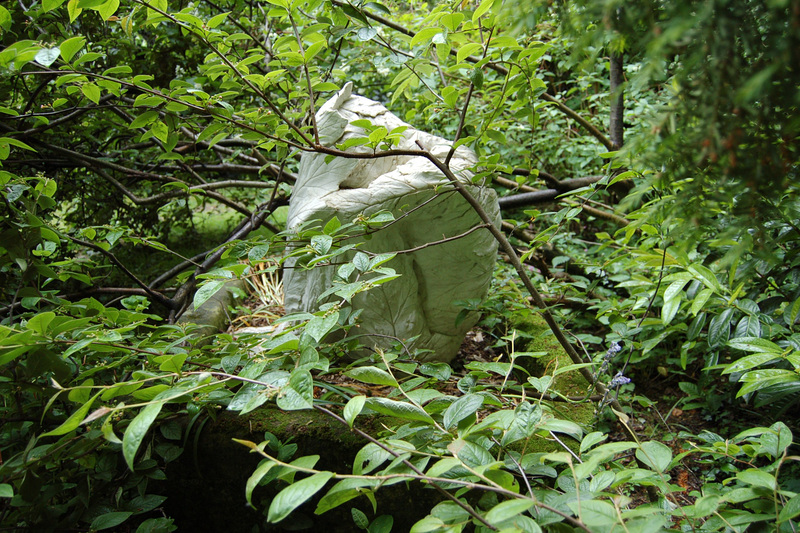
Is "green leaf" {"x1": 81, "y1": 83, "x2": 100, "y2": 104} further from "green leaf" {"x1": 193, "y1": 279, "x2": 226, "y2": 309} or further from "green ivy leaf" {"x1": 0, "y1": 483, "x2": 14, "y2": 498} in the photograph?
"green ivy leaf" {"x1": 0, "y1": 483, "x2": 14, "y2": 498}

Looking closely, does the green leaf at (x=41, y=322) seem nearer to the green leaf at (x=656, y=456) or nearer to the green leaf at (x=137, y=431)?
the green leaf at (x=137, y=431)

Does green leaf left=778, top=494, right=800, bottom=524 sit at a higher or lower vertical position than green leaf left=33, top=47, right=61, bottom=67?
lower

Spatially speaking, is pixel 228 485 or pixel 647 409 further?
pixel 647 409

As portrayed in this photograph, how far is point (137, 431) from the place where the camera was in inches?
32.9

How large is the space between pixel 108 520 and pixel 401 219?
123 centimetres

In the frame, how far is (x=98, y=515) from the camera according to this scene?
1.26 metres

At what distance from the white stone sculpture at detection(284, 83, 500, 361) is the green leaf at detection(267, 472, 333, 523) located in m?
1.09

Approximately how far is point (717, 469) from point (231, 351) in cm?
198

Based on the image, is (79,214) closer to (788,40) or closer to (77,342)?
(77,342)

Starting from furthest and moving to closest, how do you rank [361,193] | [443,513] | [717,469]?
1. [717,469]
2. [361,193]
3. [443,513]

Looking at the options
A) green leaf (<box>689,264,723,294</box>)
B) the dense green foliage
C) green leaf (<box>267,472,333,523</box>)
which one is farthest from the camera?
green leaf (<box>689,264,723,294</box>)

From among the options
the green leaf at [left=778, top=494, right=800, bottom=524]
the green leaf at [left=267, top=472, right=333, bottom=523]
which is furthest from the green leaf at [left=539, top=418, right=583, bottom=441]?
the green leaf at [left=267, top=472, right=333, bottom=523]

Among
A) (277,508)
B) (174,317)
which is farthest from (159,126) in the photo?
(277,508)

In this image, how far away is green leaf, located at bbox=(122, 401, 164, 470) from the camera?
81 centimetres
